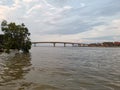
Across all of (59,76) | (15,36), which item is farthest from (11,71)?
(15,36)

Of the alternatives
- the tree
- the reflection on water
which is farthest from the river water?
the tree

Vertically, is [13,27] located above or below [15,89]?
above

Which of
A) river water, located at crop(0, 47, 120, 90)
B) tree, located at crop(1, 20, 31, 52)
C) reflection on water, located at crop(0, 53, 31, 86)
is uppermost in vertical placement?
tree, located at crop(1, 20, 31, 52)

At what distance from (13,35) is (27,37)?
549 cm

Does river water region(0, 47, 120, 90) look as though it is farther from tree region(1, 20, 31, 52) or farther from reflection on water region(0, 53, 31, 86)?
tree region(1, 20, 31, 52)

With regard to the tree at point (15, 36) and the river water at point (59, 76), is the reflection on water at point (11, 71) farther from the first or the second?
the tree at point (15, 36)

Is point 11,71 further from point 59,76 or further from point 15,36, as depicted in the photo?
point 15,36

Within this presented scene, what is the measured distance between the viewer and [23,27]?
74.2m

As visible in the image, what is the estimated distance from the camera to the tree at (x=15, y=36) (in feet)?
228

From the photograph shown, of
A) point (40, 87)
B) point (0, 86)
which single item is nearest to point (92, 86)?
point (40, 87)

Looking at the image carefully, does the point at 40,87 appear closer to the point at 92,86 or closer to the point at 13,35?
the point at 92,86

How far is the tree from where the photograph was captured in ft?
228

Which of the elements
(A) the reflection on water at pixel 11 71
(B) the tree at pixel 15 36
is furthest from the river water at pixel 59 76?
(B) the tree at pixel 15 36

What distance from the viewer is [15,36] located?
2827 inches
